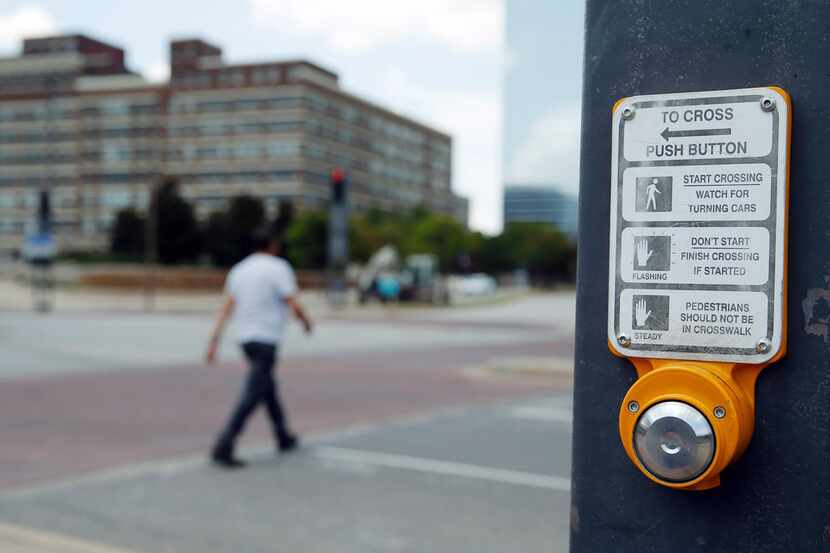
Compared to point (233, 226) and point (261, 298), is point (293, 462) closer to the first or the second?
point (261, 298)

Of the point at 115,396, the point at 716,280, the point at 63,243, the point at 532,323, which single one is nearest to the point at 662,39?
the point at 716,280

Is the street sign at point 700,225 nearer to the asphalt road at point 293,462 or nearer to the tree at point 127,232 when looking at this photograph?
the asphalt road at point 293,462

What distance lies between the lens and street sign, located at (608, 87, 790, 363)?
1316 millimetres

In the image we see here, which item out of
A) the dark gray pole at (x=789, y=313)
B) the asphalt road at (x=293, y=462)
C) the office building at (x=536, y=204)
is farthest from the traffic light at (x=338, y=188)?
the dark gray pole at (x=789, y=313)

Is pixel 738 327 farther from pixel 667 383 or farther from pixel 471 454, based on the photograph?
pixel 471 454

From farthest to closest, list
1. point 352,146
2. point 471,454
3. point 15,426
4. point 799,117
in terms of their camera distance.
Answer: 1. point 352,146
2. point 15,426
3. point 471,454
4. point 799,117

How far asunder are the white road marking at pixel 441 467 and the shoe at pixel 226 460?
71 centimetres

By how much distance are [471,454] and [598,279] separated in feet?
21.3

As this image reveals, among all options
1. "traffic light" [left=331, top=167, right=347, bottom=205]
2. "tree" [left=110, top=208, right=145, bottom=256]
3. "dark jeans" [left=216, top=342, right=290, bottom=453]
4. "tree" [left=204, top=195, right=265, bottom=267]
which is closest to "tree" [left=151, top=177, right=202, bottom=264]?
"tree" [left=204, top=195, right=265, bottom=267]

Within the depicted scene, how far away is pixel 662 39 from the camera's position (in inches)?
55.2

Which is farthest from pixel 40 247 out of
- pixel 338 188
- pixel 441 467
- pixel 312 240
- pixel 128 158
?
pixel 128 158

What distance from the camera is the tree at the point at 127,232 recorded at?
9106 centimetres

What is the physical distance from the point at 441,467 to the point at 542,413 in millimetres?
3402

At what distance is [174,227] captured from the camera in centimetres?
8738
